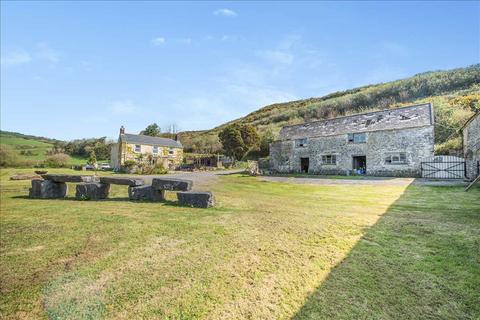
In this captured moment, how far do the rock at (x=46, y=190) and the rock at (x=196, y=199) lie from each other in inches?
272

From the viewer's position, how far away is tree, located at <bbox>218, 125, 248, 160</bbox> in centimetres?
4412

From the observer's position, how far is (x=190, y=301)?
3080 mm

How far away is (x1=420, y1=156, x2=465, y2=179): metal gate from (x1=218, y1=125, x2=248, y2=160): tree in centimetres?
2812

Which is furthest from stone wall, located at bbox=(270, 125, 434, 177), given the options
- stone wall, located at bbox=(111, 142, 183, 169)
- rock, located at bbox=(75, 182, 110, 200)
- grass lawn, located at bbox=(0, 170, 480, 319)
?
rock, located at bbox=(75, 182, 110, 200)

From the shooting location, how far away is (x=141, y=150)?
1495 inches

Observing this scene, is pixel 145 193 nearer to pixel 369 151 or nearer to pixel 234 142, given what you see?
pixel 369 151

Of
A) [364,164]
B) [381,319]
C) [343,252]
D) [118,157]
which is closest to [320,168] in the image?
[364,164]

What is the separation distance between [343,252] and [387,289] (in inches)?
46.3

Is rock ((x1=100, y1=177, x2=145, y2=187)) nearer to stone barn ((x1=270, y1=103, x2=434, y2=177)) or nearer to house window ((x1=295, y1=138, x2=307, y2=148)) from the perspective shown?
stone barn ((x1=270, y1=103, x2=434, y2=177))

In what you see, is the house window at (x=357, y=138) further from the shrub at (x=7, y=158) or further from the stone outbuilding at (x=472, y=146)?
the shrub at (x=7, y=158)

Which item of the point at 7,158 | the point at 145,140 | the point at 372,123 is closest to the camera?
the point at 372,123

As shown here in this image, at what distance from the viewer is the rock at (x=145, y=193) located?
10000mm

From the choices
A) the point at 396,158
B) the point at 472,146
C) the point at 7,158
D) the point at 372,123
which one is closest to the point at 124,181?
the point at 472,146

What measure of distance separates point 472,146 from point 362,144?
30.6 ft
